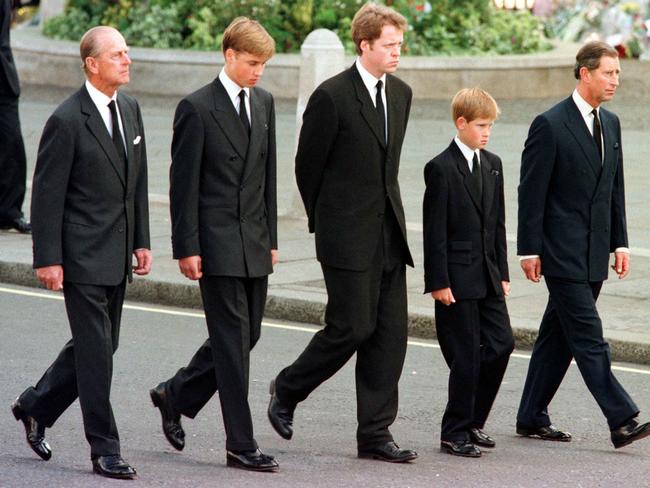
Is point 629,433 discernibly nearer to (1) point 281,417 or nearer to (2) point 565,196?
(2) point 565,196

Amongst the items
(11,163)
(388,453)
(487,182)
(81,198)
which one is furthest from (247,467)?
(11,163)

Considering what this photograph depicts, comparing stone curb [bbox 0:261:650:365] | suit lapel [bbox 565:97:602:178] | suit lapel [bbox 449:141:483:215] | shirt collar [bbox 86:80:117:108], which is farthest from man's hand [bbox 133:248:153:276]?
stone curb [bbox 0:261:650:365]

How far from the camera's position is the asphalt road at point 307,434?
6.21m

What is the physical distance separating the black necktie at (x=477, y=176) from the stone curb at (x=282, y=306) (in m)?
2.47

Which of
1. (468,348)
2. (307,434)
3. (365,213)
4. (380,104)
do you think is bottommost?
(307,434)

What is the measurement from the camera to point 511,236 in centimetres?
1264

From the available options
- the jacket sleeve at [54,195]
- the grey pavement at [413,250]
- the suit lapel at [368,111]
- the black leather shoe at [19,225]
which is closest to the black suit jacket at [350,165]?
the suit lapel at [368,111]

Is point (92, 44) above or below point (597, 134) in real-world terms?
above

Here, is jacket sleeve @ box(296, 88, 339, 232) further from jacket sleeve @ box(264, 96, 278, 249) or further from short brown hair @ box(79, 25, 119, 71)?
short brown hair @ box(79, 25, 119, 71)

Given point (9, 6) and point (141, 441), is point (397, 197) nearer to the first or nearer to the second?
point (141, 441)

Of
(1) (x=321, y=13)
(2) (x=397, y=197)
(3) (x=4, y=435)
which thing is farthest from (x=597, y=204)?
(1) (x=321, y=13)

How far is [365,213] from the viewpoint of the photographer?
6492 mm

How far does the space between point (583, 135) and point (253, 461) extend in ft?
6.62

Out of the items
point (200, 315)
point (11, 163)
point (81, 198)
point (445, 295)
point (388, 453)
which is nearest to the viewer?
point (81, 198)
